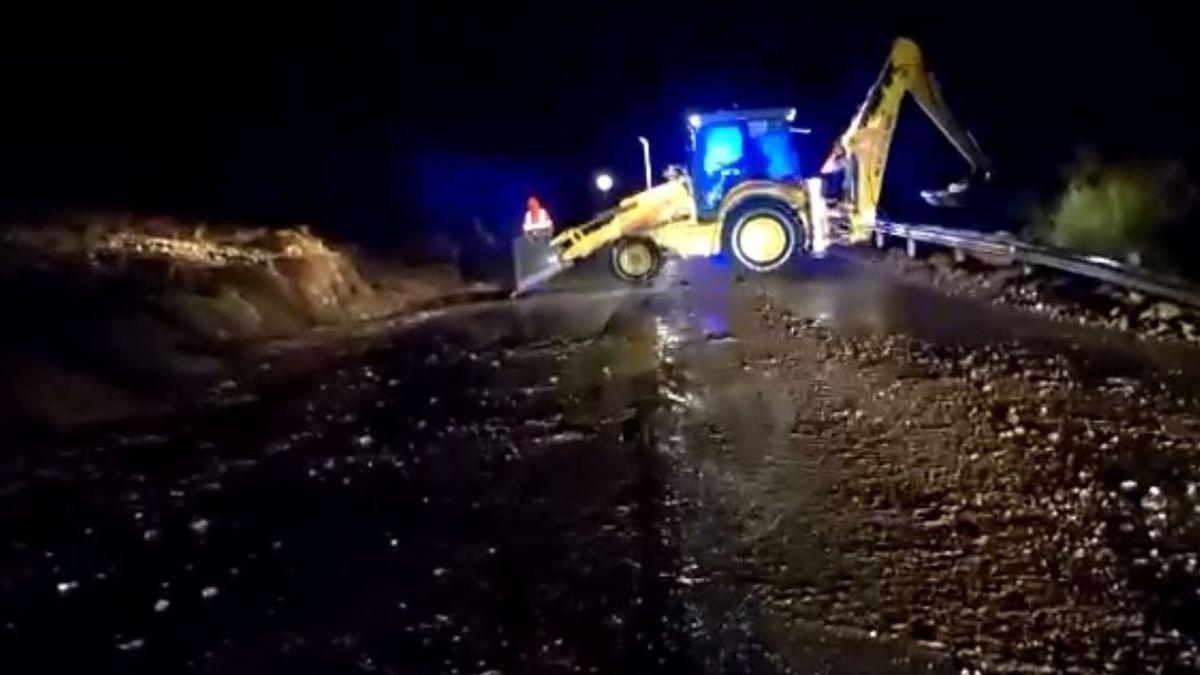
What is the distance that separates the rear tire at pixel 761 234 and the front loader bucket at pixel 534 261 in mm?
2706

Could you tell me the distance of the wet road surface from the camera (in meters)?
7.77

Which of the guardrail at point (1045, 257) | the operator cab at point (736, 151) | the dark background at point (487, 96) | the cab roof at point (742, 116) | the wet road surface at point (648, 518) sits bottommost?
the wet road surface at point (648, 518)

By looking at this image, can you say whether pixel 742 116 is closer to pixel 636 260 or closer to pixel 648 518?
pixel 636 260

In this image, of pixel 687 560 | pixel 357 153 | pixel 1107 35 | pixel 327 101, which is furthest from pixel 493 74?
pixel 687 560

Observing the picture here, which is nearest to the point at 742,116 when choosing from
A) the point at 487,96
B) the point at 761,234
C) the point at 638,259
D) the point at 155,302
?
the point at 761,234

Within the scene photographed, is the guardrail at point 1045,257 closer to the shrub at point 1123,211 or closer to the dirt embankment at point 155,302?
the shrub at point 1123,211

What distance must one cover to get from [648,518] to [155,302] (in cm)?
936

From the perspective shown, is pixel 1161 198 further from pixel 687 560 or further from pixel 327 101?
pixel 327 101

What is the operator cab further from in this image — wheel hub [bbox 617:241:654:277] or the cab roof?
wheel hub [bbox 617:241:654:277]

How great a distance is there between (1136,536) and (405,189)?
3121cm

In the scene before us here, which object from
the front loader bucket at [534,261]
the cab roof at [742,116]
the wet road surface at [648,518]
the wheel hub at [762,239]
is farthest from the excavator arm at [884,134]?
the wet road surface at [648,518]

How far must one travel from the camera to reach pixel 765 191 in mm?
20125

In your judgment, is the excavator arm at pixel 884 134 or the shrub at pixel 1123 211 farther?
the shrub at pixel 1123 211

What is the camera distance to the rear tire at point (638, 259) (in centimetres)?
2084
